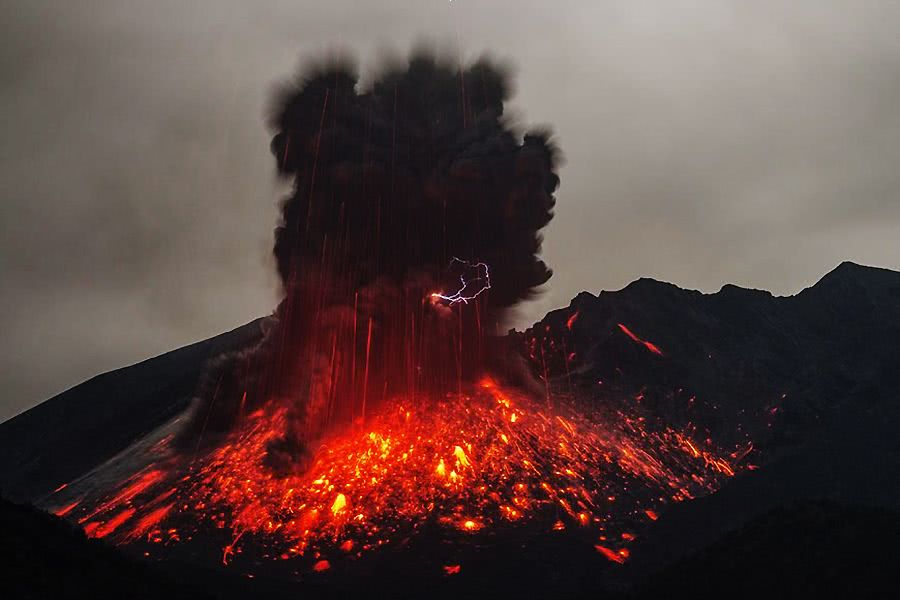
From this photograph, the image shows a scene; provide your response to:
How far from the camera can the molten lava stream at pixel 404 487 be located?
69.1 metres

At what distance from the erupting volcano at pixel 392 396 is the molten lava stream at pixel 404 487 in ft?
0.68

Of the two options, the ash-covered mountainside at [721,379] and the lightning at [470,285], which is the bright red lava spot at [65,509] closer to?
the ash-covered mountainside at [721,379]

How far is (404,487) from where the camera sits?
74125 millimetres

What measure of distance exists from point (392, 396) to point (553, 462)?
59.4 ft

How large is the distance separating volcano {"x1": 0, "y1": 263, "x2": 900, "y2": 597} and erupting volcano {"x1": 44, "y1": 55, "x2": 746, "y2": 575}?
34 cm

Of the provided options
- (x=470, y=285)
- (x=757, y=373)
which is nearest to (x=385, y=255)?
(x=470, y=285)

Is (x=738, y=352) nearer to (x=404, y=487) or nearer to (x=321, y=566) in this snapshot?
(x=404, y=487)

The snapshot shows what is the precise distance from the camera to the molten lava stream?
69.1m

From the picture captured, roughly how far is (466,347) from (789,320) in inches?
2461

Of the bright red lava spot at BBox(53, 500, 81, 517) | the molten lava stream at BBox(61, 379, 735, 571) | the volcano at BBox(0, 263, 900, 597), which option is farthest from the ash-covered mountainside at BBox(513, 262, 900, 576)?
the bright red lava spot at BBox(53, 500, 81, 517)

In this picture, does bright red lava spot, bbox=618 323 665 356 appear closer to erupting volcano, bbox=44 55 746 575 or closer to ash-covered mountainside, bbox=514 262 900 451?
ash-covered mountainside, bbox=514 262 900 451

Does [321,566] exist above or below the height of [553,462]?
below

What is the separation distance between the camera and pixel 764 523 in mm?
57969

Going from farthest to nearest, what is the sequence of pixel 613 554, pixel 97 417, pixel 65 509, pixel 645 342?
pixel 97 417 → pixel 645 342 → pixel 65 509 → pixel 613 554
